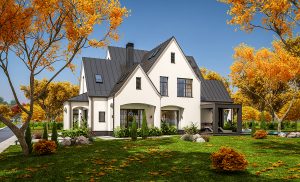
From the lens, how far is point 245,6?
16188mm

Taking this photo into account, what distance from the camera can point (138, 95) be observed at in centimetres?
3011

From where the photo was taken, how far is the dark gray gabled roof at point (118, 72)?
103ft

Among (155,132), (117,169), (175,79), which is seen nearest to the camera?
(117,169)

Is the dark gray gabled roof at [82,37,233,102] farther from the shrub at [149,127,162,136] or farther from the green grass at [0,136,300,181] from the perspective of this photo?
the green grass at [0,136,300,181]

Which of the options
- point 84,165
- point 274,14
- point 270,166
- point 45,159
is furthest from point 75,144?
point 274,14

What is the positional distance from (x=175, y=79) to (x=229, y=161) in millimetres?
22867

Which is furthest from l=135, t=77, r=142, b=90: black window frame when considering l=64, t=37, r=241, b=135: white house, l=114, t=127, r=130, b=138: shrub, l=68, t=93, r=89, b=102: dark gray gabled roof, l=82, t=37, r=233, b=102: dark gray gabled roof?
l=68, t=93, r=89, b=102: dark gray gabled roof

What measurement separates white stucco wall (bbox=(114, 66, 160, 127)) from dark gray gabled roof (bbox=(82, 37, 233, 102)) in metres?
0.62

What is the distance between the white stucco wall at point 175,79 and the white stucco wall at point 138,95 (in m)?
1.65

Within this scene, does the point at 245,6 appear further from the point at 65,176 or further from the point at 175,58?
the point at 175,58

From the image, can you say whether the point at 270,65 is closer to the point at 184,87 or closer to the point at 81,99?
the point at 184,87

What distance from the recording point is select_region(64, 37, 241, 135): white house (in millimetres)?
30203

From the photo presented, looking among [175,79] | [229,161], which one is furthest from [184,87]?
[229,161]

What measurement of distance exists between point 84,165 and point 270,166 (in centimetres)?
784
